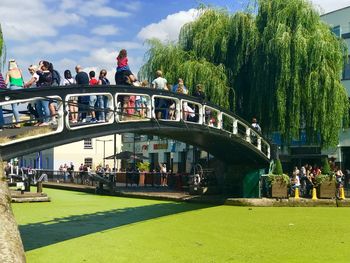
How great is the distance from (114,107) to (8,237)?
5774 mm

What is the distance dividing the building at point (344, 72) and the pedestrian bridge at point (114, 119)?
9.77 m

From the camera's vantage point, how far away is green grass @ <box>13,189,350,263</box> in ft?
31.5

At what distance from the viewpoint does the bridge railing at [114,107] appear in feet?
30.1

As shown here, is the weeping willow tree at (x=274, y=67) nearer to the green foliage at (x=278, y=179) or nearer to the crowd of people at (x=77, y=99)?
the green foliage at (x=278, y=179)

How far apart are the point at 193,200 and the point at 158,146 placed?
66.6 ft

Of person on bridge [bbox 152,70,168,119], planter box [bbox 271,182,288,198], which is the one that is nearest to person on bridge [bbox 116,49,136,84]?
person on bridge [bbox 152,70,168,119]

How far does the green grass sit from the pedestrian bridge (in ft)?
6.93

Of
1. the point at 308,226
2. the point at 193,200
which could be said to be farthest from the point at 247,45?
the point at 308,226

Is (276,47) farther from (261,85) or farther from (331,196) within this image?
(331,196)

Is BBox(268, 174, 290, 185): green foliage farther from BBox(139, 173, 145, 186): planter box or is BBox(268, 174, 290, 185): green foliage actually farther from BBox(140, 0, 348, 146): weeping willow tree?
BBox(139, 173, 145, 186): planter box

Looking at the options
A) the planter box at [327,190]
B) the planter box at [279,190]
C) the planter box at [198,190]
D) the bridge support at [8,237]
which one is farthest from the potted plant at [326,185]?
the bridge support at [8,237]

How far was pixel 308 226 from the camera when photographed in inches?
521

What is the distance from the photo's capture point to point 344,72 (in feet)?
88.3

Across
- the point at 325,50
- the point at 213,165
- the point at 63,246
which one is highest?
the point at 325,50
